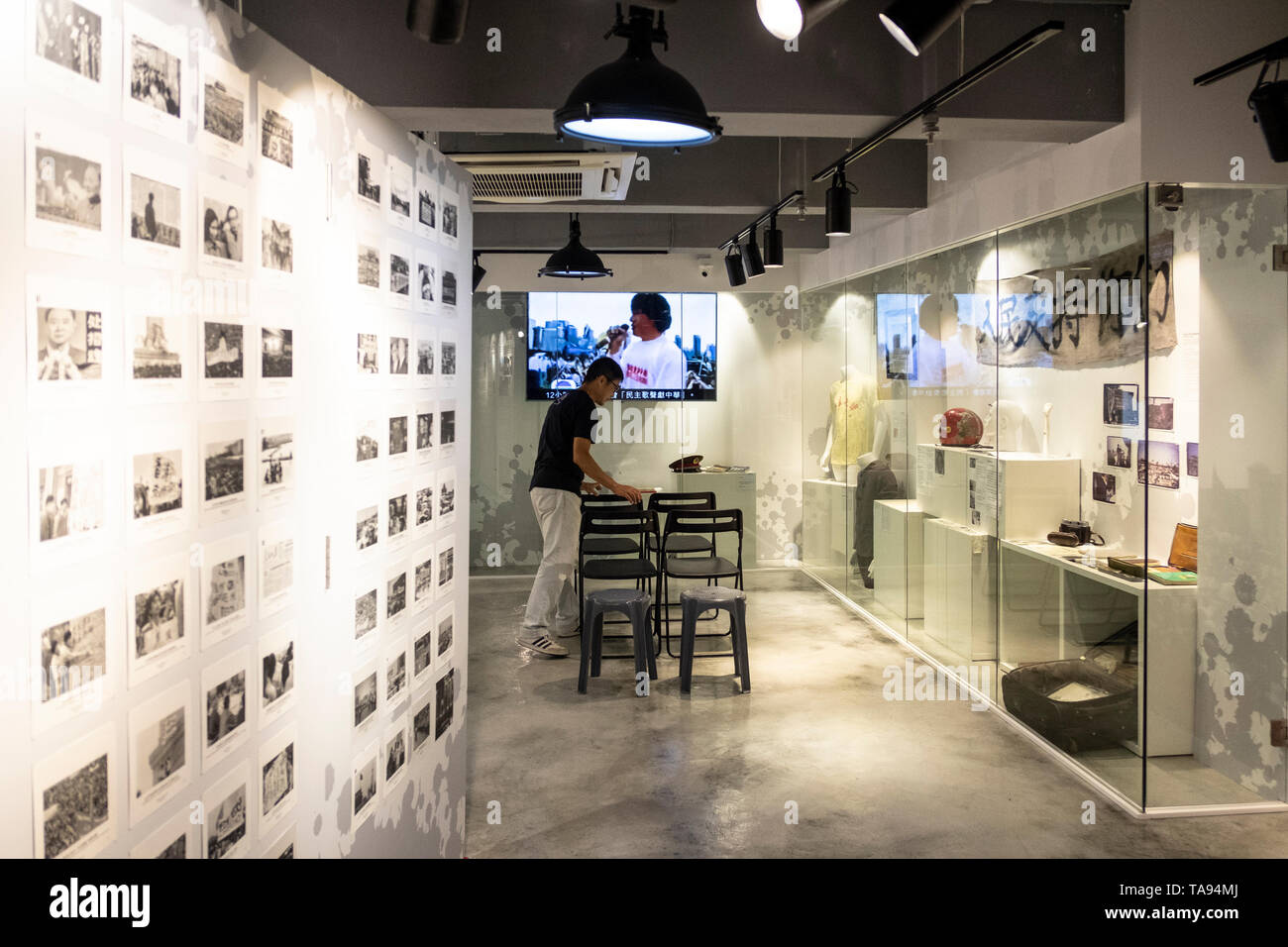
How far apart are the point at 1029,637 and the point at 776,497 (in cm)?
438

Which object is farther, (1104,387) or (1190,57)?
(1104,387)

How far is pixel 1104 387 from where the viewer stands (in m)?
4.21

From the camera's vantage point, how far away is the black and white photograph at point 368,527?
2.42 m

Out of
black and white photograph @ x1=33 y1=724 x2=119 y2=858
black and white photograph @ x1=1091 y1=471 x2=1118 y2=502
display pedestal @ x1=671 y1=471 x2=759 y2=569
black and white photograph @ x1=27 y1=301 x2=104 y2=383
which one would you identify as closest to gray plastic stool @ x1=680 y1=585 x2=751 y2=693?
black and white photograph @ x1=1091 y1=471 x2=1118 y2=502

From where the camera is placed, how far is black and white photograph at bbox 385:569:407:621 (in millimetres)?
2621

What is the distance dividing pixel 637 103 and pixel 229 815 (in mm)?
1820

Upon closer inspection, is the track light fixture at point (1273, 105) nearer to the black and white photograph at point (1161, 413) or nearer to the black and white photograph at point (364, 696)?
the black and white photograph at point (1161, 413)

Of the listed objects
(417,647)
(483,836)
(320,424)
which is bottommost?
(483,836)

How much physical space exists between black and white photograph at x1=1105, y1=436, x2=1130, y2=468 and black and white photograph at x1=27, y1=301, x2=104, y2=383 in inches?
152

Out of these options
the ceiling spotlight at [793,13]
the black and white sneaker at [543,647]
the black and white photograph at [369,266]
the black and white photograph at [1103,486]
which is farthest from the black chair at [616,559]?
the ceiling spotlight at [793,13]

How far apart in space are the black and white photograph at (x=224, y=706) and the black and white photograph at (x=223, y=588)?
55 millimetres

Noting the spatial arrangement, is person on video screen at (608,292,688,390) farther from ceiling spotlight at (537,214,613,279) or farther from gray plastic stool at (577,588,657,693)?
gray plastic stool at (577,588,657,693)
